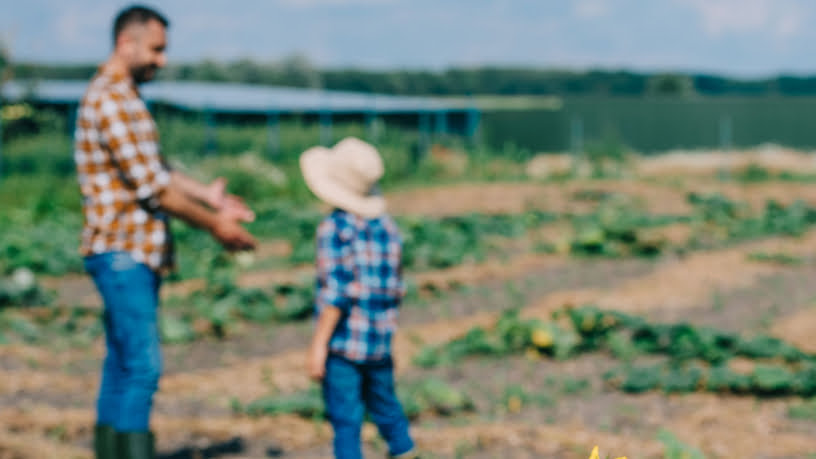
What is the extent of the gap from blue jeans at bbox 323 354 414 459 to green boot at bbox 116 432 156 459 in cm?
68

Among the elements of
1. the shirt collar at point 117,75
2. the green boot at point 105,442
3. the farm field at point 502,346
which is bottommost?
the farm field at point 502,346

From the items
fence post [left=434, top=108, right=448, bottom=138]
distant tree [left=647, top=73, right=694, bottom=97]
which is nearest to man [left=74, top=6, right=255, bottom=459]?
fence post [left=434, top=108, right=448, bottom=138]

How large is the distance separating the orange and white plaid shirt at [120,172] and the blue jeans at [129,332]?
55 millimetres

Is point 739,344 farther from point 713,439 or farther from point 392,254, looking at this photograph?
point 392,254

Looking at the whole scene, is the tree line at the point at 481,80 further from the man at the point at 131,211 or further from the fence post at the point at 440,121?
the man at the point at 131,211

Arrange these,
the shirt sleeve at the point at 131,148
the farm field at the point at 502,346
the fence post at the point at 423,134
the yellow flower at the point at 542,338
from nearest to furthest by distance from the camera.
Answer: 1. the shirt sleeve at the point at 131,148
2. the farm field at the point at 502,346
3. the yellow flower at the point at 542,338
4. the fence post at the point at 423,134

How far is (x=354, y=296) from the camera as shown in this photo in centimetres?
344

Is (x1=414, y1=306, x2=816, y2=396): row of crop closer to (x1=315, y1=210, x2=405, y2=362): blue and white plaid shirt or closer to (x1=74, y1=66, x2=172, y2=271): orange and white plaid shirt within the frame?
(x1=315, y1=210, x2=405, y2=362): blue and white plaid shirt

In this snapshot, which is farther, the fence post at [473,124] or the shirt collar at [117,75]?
the fence post at [473,124]

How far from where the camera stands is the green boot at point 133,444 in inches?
141

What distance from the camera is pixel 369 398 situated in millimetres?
3641

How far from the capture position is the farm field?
485 centimetres

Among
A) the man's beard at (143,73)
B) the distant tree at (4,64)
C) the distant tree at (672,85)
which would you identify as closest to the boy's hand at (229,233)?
the man's beard at (143,73)

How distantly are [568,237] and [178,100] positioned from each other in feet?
43.9
